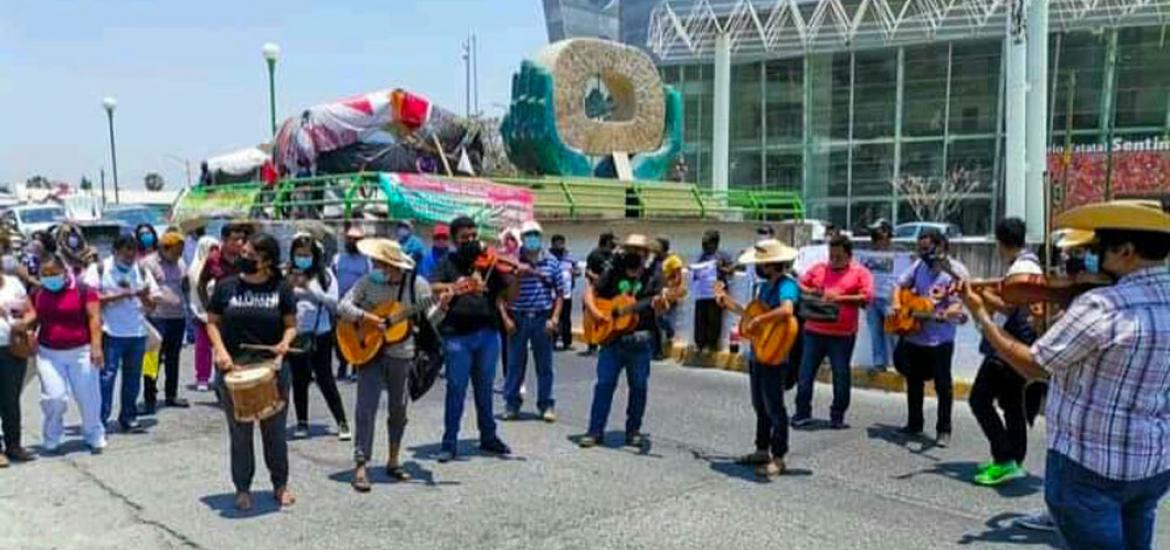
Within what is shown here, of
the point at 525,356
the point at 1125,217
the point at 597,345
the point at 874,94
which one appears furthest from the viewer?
the point at 874,94

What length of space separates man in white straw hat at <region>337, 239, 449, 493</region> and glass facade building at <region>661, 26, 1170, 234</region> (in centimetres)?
4260

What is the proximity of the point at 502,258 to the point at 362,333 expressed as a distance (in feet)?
5.33

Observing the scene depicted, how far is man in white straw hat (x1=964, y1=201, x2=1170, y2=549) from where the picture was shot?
314 cm

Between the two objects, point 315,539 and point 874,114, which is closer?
point 315,539

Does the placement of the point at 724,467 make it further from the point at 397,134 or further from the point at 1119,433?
the point at 397,134

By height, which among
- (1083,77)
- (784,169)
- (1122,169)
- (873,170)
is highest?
(1083,77)

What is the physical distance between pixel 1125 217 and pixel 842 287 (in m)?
4.81

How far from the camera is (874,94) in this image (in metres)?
47.8

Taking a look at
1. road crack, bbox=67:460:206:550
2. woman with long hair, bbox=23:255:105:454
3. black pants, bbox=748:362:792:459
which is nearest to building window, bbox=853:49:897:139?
black pants, bbox=748:362:792:459

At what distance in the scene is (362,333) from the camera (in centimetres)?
595

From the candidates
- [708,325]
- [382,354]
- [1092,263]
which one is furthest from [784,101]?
[1092,263]

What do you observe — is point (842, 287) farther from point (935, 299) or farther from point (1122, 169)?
point (1122, 169)

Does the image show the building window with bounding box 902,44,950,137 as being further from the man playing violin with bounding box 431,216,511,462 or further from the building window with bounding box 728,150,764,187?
the man playing violin with bounding box 431,216,511,462

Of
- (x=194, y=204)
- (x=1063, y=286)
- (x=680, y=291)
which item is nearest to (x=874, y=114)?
(x=194, y=204)
